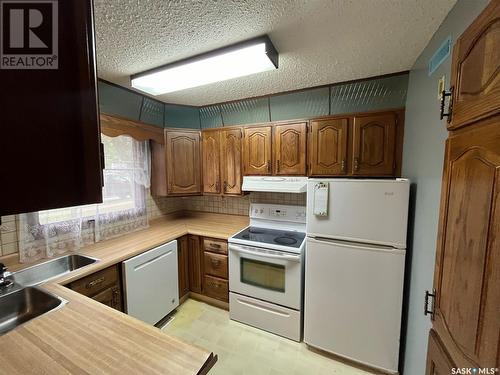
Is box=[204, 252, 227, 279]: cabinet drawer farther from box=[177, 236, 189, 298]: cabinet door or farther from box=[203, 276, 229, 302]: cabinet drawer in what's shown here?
box=[177, 236, 189, 298]: cabinet door

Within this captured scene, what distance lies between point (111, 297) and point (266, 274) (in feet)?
4.12

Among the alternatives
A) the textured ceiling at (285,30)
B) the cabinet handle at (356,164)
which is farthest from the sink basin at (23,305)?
the cabinet handle at (356,164)

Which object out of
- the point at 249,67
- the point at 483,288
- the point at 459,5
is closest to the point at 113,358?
the point at 483,288

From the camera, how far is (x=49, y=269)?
5.24 ft

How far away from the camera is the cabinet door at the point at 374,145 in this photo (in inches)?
70.6

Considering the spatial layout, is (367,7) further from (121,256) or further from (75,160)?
(121,256)

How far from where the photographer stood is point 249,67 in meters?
1.48

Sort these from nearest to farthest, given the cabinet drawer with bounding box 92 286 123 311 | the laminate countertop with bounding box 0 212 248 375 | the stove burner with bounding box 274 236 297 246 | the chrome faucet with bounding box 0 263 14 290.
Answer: the laminate countertop with bounding box 0 212 248 375
the chrome faucet with bounding box 0 263 14 290
the cabinet drawer with bounding box 92 286 123 311
the stove burner with bounding box 274 236 297 246

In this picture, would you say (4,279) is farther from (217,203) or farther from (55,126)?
(217,203)

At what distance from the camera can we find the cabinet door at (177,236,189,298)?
2.30 m

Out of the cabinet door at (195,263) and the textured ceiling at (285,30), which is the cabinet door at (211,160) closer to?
the cabinet door at (195,263)

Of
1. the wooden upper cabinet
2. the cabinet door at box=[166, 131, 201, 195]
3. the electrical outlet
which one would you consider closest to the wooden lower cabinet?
the cabinet door at box=[166, 131, 201, 195]

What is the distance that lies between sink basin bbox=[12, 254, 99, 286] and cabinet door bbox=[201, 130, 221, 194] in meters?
1.33

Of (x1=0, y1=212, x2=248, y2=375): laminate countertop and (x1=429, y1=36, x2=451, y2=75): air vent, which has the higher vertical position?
(x1=429, y1=36, x2=451, y2=75): air vent
